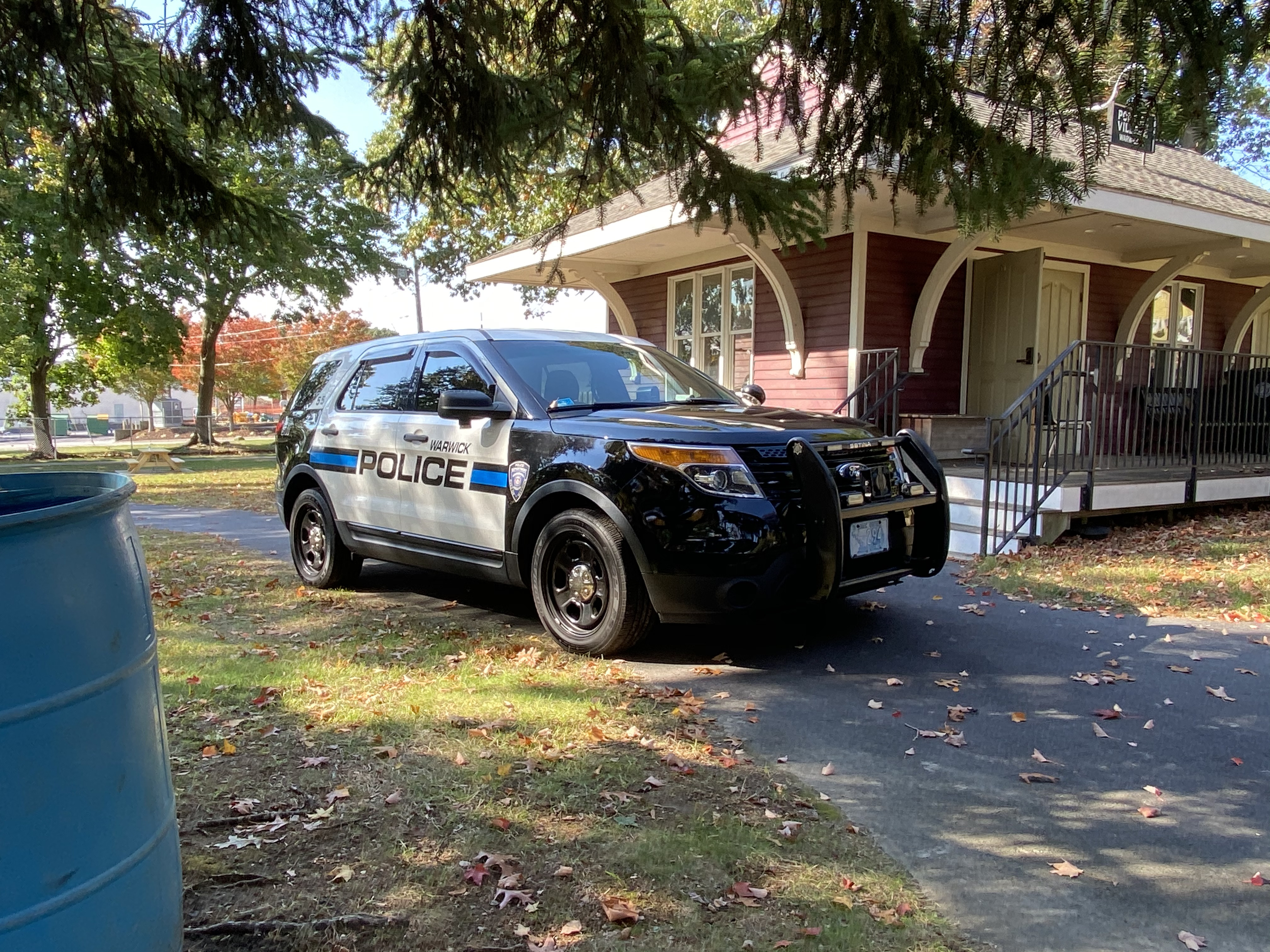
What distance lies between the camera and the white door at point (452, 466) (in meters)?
5.16

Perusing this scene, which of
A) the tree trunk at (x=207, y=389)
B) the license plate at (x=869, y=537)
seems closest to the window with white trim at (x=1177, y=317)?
the license plate at (x=869, y=537)

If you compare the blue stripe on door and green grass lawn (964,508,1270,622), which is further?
green grass lawn (964,508,1270,622)

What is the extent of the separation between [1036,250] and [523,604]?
842cm

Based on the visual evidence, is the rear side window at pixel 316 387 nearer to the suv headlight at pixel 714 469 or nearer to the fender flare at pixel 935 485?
the suv headlight at pixel 714 469

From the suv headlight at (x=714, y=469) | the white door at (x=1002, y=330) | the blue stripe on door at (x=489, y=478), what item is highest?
the white door at (x=1002, y=330)

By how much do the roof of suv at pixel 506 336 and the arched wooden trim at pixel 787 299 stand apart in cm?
554

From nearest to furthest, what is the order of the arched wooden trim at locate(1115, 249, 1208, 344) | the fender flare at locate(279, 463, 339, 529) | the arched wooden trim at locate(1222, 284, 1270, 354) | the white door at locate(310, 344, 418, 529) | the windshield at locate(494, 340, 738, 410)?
the windshield at locate(494, 340, 738, 410) < the white door at locate(310, 344, 418, 529) < the fender flare at locate(279, 463, 339, 529) < the arched wooden trim at locate(1115, 249, 1208, 344) < the arched wooden trim at locate(1222, 284, 1270, 354)

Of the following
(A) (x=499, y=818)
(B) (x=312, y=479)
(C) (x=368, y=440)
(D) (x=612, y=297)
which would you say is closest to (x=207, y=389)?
(D) (x=612, y=297)

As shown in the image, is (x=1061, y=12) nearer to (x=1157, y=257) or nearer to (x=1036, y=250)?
(x=1036, y=250)

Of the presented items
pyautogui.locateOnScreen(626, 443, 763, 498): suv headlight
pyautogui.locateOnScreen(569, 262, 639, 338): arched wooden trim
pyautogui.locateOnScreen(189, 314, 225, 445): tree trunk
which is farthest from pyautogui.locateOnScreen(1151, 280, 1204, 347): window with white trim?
pyautogui.locateOnScreen(189, 314, 225, 445): tree trunk

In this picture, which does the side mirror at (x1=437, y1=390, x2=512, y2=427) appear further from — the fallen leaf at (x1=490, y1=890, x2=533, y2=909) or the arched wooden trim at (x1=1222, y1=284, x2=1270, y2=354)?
the arched wooden trim at (x1=1222, y1=284, x2=1270, y2=354)

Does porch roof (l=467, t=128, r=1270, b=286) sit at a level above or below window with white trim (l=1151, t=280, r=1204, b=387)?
above

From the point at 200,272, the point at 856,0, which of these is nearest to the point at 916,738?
the point at 856,0

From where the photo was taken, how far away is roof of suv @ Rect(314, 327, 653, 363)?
5.57 m
